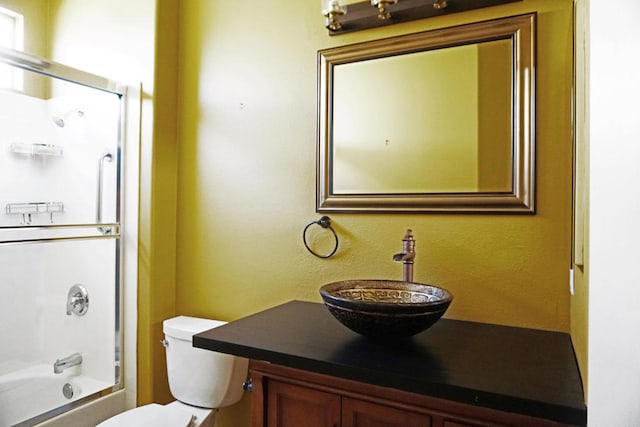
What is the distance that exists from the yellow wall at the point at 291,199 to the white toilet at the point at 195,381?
0.21 meters

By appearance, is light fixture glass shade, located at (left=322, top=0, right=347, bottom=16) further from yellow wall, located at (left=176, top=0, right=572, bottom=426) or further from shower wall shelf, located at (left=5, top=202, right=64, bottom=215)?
shower wall shelf, located at (left=5, top=202, right=64, bottom=215)

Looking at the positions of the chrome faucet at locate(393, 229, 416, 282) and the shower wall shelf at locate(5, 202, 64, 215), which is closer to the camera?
the chrome faucet at locate(393, 229, 416, 282)

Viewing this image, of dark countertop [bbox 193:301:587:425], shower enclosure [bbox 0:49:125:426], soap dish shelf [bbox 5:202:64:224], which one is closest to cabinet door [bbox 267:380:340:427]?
dark countertop [bbox 193:301:587:425]

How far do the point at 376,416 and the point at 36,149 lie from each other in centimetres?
212

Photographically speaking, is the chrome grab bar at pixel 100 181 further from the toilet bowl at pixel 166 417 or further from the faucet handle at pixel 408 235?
the faucet handle at pixel 408 235

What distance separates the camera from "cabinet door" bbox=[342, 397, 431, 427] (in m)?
1.05

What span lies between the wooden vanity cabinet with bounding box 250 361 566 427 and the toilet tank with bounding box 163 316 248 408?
611 mm

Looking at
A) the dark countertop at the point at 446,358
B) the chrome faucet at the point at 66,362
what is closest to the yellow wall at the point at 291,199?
the dark countertop at the point at 446,358

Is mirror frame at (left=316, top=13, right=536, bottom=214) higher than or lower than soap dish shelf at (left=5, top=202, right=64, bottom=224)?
higher

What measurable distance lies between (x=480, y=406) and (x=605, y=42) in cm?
79

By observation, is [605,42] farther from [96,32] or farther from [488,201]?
[96,32]

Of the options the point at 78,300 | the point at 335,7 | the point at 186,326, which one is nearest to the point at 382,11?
the point at 335,7

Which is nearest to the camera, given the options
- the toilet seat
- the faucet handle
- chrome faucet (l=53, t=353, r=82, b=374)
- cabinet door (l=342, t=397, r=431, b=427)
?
cabinet door (l=342, t=397, r=431, b=427)

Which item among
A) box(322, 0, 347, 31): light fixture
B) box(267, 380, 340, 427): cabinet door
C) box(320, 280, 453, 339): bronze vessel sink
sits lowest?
box(267, 380, 340, 427): cabinet door
